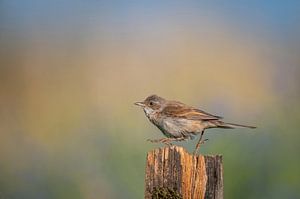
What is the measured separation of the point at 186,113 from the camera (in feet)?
25.4

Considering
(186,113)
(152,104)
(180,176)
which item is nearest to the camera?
(180,176)

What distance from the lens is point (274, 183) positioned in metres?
9.16

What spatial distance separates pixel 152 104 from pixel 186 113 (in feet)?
1.90

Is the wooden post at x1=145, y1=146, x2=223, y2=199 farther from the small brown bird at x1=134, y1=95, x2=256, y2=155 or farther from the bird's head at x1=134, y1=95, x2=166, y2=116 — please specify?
the bird's head at x1=134, y1=95, x2=166, y2=116

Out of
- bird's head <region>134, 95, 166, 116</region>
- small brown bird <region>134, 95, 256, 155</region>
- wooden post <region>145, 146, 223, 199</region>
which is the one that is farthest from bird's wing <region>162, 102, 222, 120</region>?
wooden post <region>145, 146, 223, 199</region>

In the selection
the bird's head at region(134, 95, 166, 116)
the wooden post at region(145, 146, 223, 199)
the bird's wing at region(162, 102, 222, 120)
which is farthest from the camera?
the bird's head at region(134, 95, 166, 116)

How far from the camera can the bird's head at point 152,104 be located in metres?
8.11

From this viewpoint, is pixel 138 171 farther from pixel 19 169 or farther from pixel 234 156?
pixel 19 169

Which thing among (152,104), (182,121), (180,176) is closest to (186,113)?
(182,121)

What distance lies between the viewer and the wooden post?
14.5 ft

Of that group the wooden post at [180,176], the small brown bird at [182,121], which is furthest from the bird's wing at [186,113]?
the wooden post at [180,176]

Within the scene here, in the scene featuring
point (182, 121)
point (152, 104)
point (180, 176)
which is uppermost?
point (152, 104)

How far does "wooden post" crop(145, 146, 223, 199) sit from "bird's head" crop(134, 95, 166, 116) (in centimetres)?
360

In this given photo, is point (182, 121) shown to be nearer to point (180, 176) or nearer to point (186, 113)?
point (186, 113)
